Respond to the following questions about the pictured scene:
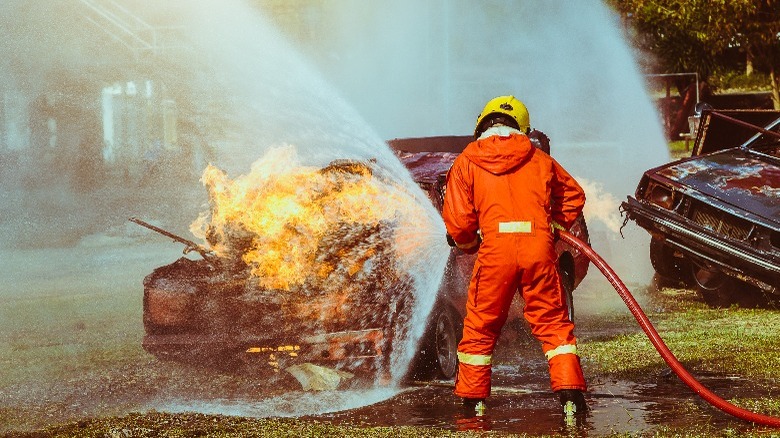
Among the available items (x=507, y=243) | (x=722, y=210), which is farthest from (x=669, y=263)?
(x=507, y=243)

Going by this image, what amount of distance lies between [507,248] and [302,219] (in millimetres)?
1671

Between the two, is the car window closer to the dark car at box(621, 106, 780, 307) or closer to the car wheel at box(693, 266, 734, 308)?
the dark car at box(621, 106, 780, 307)

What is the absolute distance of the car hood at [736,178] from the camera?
32.6ft

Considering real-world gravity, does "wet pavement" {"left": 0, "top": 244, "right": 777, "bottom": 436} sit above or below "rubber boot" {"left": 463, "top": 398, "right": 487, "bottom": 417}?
below

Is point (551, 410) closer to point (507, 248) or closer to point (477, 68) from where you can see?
point (507, 248)

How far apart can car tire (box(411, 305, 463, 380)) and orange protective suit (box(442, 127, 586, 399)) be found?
1.13m

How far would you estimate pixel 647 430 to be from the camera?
18.3ft

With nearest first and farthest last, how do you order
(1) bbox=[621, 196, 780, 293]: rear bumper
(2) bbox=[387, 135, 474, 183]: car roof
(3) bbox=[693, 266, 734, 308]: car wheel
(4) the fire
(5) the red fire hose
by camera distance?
(5) the red fire hose < (4) the fire < (2) bbox=[387, 135, 474, 183]: car roof < (1) bbox=[621, 196, 780, 293]: rear bumper < (3) bbox=[693, 266, 734, 308]: car wheel

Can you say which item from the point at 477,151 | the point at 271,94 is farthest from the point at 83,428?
the point at 271,94

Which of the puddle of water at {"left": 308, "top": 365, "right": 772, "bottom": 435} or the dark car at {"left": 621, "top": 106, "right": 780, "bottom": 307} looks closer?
the puddle of water at {"left": 308, "top": 365, "right": 772, "bottom": 435}

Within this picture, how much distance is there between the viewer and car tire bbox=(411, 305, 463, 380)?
738cm

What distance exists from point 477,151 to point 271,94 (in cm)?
Result: 1517

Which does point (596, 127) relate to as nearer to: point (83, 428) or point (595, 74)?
point (595, 74)

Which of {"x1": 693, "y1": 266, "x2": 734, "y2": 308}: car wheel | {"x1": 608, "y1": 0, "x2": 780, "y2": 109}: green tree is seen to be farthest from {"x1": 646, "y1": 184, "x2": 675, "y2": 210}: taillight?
{"x1": 608, "y1": 0, "x2": 780, "y2": 109}: green tree
